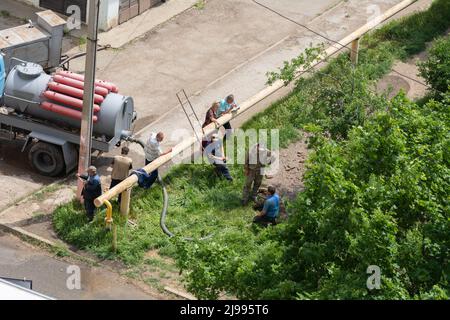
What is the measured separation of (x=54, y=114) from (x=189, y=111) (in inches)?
159

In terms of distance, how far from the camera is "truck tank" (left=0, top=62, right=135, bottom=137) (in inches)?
794

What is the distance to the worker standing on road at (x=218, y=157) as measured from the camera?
67.6ft

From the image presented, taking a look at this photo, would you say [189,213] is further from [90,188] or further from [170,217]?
[90,188]

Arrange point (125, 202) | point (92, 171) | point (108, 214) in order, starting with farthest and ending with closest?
point (125, 202) → point (92, 171) → point (108, 214)

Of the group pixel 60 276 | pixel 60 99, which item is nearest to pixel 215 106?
pixel 60 99

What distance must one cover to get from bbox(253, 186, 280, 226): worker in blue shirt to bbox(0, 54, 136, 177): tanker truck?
137 inches

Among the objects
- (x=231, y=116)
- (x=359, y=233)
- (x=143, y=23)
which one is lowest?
(x=143, y=23)

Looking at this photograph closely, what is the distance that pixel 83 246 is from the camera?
18625 mm

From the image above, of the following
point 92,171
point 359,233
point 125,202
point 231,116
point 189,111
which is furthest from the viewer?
point 189,111

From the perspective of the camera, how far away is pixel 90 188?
18688mm

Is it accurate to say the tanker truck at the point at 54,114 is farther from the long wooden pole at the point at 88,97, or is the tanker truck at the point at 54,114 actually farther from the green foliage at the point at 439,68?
the green foliage at the point at 439,68

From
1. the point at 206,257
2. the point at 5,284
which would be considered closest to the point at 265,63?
the point at 206,257
